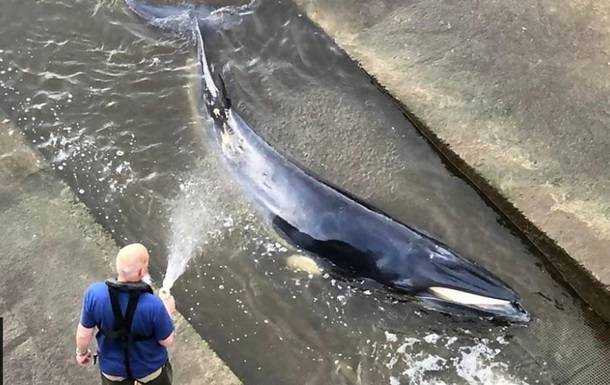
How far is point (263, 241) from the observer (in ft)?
20.0

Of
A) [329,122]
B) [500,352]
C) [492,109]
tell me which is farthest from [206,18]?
[500,352]

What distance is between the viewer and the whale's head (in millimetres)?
5539

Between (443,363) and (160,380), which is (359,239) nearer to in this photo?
(443,363)

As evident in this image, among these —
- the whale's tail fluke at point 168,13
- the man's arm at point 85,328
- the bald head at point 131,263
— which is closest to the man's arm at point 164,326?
the bald head at point 131,263

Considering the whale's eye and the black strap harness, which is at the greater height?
the black strap harness

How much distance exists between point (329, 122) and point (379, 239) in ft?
5.22

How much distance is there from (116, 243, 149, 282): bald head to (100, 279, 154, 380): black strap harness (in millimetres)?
45

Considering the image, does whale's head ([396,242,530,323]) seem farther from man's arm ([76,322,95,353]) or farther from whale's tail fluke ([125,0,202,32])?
whale's tail fluke ([125,0,202,32])

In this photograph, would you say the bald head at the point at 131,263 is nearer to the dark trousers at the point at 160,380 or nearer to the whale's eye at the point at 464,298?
the dark trousers at the point at 160,380

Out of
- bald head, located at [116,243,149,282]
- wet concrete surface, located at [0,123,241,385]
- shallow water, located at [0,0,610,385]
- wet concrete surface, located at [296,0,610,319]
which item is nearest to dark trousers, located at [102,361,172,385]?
wet concrete surface, located at [0,123,241,385]

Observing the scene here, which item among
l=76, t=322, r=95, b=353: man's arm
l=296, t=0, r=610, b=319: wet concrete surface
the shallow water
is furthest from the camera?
l=296, t=0, r=610, b=319: wet concrete surface

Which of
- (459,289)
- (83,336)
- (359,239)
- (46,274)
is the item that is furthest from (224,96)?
(83,336)

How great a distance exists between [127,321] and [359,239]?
90.7 inches

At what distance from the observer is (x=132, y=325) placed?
156 inches
